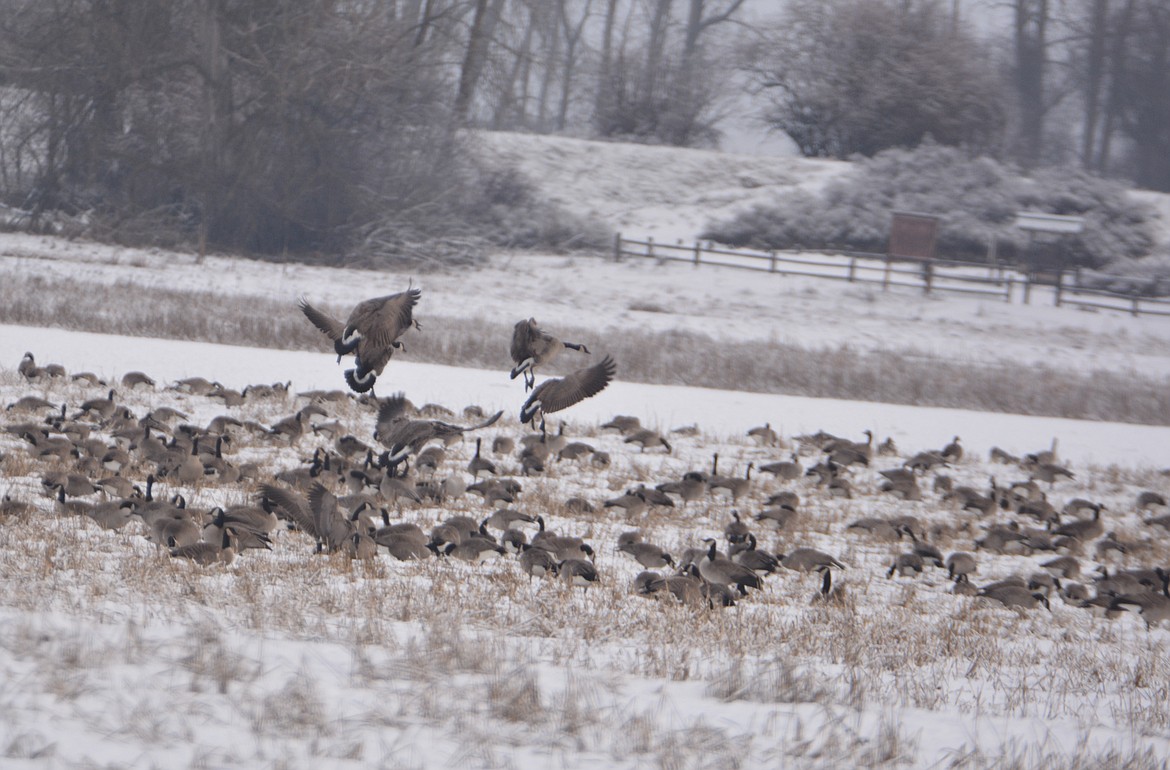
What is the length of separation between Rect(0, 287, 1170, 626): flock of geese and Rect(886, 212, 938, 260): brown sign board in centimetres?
2530

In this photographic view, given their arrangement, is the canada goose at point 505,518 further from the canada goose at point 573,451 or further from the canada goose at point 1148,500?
the canada goose at point 1148,500

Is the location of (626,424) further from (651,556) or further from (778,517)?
(651,556)

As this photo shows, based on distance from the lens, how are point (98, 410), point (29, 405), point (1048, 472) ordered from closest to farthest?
point (98, 410), point (29, 405), point (1048, 472)

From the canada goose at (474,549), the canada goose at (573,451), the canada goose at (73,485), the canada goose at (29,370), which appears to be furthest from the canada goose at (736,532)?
the canada goose at (29,370)

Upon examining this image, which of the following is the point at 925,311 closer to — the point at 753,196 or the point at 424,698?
the point at 753,196

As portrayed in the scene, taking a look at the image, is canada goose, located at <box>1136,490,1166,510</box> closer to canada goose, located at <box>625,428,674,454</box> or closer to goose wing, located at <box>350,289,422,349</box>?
canada goose, located at <box>625,428,674,454</box>

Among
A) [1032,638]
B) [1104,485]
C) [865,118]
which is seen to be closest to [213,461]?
[1032,638]

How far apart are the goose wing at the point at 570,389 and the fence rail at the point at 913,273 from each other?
30.3 m

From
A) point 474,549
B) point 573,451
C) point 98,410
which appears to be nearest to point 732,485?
point 573,451

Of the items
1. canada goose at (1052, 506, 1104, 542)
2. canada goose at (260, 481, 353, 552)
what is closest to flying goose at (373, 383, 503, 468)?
canada goose at (260, 481, 353, 552)

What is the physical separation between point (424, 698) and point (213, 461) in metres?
5.28

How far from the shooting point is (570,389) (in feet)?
22.7

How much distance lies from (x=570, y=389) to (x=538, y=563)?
130 centimetres

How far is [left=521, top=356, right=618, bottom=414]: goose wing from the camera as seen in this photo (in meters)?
6.84
